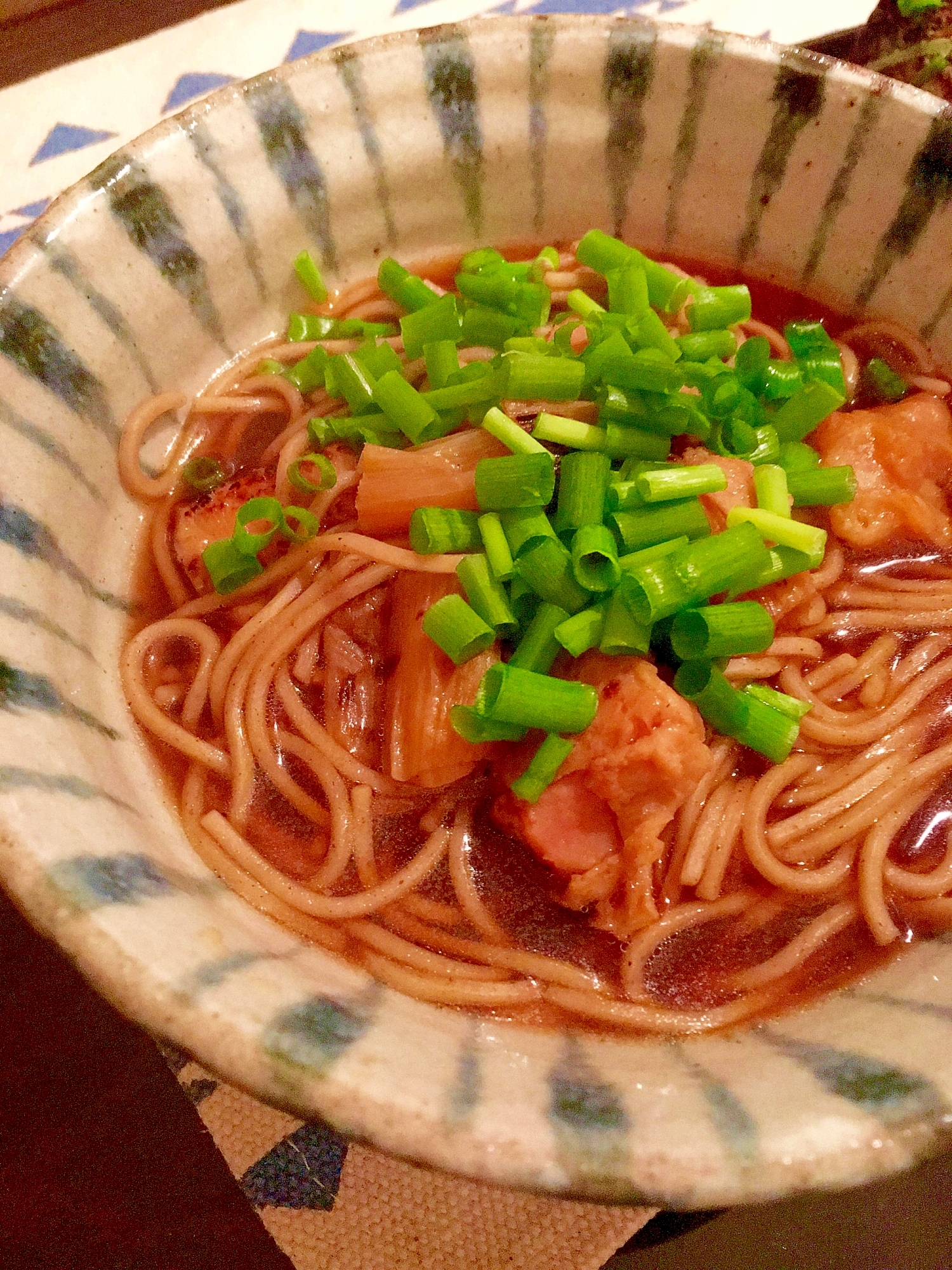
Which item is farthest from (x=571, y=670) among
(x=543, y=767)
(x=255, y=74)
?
(x=255, y=74)

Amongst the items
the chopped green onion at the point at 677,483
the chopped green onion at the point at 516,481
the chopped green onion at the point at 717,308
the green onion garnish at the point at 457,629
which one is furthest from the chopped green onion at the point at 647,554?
the chopped green onion at the point at 717,308

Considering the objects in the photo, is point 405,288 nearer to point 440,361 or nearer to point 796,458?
point 440,361

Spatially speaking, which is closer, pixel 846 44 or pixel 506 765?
pixel 506 765

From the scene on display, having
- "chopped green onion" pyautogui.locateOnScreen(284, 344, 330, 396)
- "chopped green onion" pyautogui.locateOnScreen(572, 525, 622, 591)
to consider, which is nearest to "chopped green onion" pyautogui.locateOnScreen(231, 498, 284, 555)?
"chopped green onion" pyautogui.locateOnScreen(284, 344, 330, 396)

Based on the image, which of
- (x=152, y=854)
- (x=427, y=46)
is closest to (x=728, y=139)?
(x=427, y=46)

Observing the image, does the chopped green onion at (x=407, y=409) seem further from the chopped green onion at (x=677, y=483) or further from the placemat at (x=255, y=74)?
the placemat at (x=255, y=74)

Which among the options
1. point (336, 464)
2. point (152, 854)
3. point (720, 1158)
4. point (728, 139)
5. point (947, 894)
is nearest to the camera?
point (720, 1158)

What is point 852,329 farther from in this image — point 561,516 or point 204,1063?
point 204,1063
